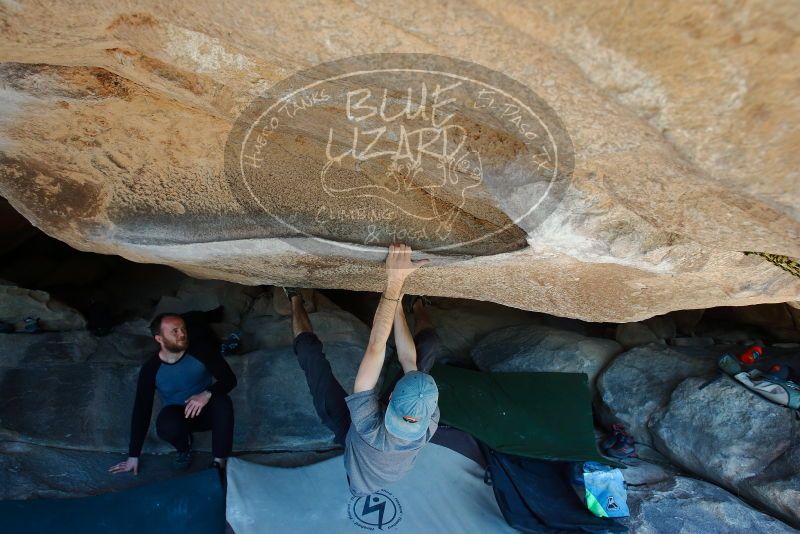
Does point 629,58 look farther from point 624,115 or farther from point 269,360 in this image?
point 269,360

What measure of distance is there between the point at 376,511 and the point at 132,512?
101 centimetres

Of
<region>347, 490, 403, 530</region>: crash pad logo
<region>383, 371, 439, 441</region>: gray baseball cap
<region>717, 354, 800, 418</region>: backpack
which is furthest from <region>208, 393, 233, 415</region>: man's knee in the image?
<region>717, 354, 800, 418</region>: backpack

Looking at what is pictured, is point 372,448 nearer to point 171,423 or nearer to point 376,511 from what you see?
point 376,511

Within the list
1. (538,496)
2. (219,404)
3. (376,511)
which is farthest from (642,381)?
(219,404)

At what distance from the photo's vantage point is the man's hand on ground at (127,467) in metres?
2.54

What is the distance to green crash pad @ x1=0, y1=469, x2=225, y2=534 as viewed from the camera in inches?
88.0

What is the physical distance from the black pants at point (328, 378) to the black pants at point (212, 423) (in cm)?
45

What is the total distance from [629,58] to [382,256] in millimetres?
1347

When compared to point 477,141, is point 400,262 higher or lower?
lower

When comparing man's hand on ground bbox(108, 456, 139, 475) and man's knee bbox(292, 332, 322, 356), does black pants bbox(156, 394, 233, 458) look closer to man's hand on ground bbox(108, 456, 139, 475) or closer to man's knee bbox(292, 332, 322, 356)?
man's hand on ground bbox(108, 456, 139, 475)

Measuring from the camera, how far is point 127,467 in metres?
2.55

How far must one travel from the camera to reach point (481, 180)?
1740mm

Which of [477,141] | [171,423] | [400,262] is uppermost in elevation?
[477,141]

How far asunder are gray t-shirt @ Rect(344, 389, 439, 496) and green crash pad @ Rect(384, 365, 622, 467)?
77cm
